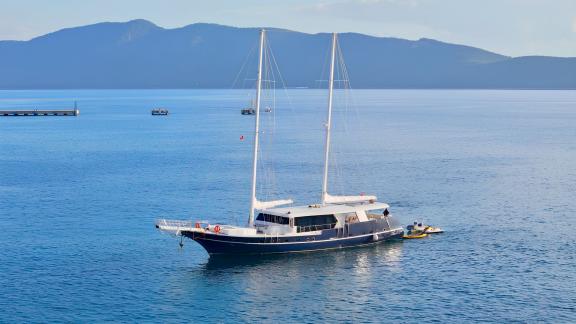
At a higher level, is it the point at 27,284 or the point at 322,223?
the point at 322,223

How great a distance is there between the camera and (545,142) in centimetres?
18725

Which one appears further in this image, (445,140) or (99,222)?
(445,140)

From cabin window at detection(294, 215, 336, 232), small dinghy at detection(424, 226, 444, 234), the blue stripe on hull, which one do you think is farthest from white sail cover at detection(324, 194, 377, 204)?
small dinghy at detection(424, 226, 444, 234)

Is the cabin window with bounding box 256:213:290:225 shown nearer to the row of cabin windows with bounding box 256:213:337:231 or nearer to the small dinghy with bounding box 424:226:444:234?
the row of cabin windows with bounding box 256:213:337:231

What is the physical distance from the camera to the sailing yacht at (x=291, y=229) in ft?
222

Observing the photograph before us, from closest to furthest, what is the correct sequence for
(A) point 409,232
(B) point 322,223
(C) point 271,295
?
(C) point 271,295
(B) point 322,223
(A) point 409,232

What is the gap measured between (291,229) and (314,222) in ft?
9.26

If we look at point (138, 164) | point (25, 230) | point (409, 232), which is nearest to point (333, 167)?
point (138, 164)

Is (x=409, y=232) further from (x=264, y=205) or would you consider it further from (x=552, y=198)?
(x=552, y=198)

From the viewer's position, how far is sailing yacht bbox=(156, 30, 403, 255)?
67.8 m

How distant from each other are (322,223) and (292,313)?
1817cm

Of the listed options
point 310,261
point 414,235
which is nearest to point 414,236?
point 414,235

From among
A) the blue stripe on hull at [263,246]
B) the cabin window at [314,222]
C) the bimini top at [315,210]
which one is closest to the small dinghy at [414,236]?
the bimini top at [315,210]

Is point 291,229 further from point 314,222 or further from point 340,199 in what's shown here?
point 340,199
